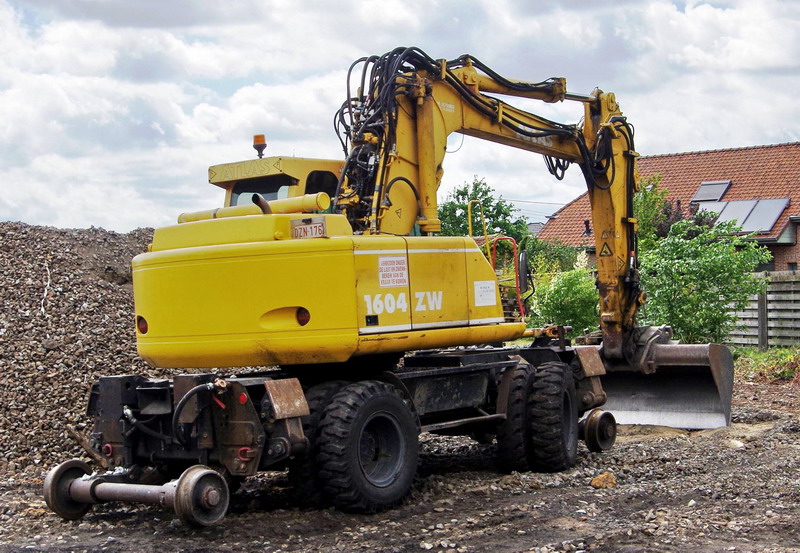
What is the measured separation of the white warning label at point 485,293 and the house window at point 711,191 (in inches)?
956

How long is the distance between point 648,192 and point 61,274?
54.2 ft

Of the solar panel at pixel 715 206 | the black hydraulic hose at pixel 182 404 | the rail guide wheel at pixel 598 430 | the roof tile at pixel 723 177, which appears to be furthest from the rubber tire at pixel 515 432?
the solar panel at pixel 715 206

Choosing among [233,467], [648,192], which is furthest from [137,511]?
[648,192]

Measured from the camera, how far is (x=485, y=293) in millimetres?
9430

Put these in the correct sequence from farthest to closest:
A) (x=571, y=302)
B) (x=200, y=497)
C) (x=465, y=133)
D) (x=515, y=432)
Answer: (x=571, y=302), (x=465, y=133), (x=515, y=432), (x=200, y=497)

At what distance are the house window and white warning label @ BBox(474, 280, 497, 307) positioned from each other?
2428 cm

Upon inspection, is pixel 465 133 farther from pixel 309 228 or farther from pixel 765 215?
pixel 765 215

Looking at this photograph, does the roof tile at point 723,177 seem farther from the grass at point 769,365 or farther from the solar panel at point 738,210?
the grass at point 769,365

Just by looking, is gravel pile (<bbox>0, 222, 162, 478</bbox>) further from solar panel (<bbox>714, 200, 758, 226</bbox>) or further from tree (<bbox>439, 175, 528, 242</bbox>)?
solar panel (<bbox>714, 200, 758, 226</bbox>)

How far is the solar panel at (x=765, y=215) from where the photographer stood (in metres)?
30.0

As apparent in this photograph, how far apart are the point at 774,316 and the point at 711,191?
13.0 metres

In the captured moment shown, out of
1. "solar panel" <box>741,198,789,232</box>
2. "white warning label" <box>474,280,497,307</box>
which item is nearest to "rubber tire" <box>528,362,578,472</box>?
"white warning label" <box>474,280,497,307</box>

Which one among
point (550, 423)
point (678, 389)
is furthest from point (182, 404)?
point (678, 389)

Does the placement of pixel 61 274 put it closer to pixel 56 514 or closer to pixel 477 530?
pixel 56 514
